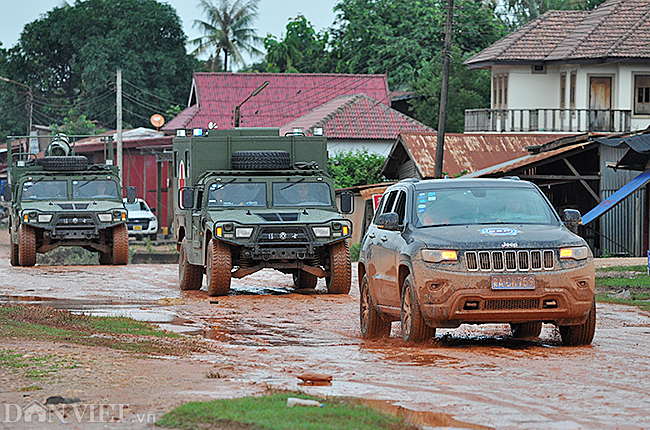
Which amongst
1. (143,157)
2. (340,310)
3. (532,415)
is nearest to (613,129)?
(143,157)

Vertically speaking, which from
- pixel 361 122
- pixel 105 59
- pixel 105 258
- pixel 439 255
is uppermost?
pixel 105 59

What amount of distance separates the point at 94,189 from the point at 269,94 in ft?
91.2

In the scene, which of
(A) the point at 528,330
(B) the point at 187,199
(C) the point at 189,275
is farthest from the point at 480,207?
(C) the point at 189,275

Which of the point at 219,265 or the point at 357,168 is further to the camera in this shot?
the point at 357,168

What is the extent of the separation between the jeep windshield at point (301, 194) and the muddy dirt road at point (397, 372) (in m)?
3.88

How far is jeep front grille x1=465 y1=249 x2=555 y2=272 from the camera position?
9.77m

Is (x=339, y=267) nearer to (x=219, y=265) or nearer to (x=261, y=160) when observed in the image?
(x=219, y=265)

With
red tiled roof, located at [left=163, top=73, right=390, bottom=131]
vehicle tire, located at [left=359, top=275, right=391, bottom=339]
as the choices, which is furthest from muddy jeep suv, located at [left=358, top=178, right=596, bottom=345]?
red tiled roof, located at [left=163, top=73, right=390, bottom=131]

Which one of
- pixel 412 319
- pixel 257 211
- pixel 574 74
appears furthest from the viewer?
pixel 574 74

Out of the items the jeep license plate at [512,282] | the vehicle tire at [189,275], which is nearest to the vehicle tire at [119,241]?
the vehicle tire at [189,275]

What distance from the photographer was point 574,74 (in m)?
41.2

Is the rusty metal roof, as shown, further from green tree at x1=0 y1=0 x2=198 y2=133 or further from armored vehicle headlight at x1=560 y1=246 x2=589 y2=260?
green tree at x1=0 y1=0 x2=198 y2=133

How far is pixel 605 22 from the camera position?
1650 inches

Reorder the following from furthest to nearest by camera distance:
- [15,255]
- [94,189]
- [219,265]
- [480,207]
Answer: [94,189] < [15,255] < [219,265] < [480,207]
